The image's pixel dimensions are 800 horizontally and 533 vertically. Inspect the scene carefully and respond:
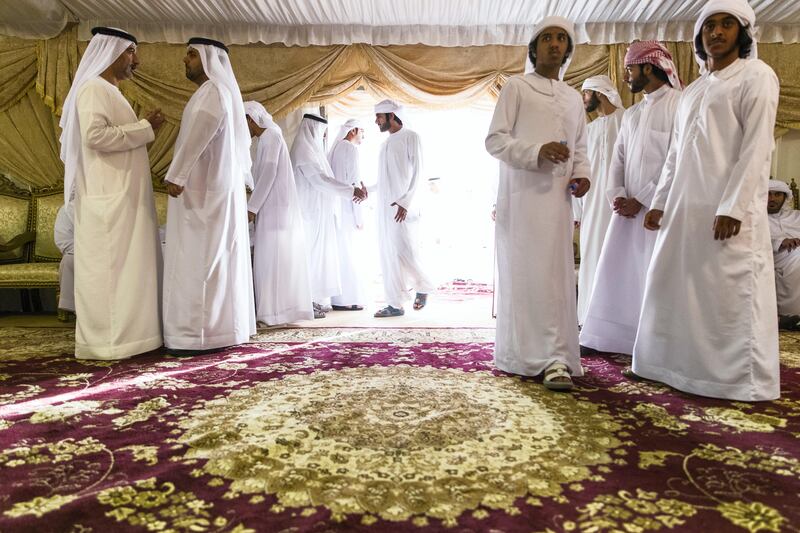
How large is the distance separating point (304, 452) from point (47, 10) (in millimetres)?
5296

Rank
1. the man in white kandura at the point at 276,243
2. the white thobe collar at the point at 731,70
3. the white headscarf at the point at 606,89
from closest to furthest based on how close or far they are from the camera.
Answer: the white thobe collar at the point at 731,70 < the white headscarf at the point at 606,89 < the man in white kandura at the point at 276,243

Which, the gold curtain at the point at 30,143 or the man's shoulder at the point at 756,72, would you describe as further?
the gold curtain at the point at 30,143

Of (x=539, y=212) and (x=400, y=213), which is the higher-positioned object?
(x=400, y=213)

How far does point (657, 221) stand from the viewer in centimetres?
245

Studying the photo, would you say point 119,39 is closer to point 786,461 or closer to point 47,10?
point 47,10

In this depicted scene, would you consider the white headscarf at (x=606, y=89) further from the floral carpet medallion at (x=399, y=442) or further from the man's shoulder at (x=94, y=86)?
the man's shoulder at (x=94, y=86)

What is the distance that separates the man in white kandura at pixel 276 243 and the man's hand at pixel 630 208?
2271mm

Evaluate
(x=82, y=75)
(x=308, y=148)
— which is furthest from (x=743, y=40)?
(x=308, y=148)

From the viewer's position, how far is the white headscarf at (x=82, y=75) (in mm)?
2865

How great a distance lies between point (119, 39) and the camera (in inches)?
115

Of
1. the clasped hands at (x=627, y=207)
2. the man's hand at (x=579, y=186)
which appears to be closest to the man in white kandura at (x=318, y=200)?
the clasped hands at (x=627, y=207)

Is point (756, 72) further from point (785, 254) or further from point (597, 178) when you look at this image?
point (785, 254)

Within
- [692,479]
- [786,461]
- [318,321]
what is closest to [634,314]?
[786,461]

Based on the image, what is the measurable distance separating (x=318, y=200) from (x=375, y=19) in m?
1.88
